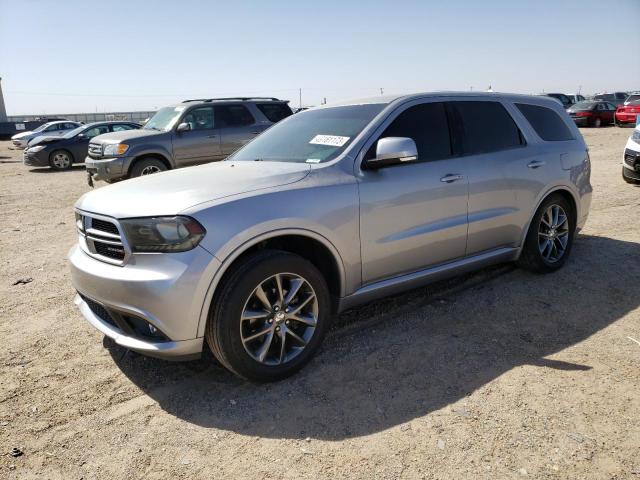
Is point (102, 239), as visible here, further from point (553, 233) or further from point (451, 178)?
point (553, 233)

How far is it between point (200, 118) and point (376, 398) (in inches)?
337

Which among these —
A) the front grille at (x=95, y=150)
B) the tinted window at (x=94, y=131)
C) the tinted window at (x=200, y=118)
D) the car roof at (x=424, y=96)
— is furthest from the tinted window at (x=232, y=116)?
the tinted window at (x=94, y=131)

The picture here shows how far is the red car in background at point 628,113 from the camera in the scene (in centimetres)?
2483

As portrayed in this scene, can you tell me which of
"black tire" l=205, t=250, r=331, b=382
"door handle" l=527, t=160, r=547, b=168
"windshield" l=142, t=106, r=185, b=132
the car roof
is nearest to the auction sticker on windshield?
the car roof

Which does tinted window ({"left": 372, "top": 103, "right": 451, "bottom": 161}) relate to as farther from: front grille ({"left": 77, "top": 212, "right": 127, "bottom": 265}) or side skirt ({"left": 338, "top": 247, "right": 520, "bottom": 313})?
front grille ({"left": 77, "top": 212, "right": 127, "bottom": 265})

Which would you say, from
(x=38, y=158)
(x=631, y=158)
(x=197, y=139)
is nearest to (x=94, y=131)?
(x=38, y=158)

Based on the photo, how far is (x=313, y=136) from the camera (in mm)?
3900

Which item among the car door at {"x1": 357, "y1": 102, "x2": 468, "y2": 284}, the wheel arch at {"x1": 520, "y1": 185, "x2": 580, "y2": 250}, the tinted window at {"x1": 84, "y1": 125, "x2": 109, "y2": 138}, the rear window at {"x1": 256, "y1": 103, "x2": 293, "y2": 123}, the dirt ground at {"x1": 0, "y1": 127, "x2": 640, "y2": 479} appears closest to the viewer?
the dirt ground at {"x1": 0, "y1": 127, "x2": 640, "y2": 479}

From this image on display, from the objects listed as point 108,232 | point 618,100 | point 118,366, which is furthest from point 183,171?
point 618,100

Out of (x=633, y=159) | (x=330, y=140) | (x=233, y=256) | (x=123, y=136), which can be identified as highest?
(x=123, y=136)

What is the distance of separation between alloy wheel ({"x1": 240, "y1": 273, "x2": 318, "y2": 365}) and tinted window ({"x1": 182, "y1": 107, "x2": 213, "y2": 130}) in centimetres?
787

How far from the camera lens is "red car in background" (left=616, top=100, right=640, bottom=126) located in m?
24.8

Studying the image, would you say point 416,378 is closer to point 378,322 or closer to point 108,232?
point 378,322

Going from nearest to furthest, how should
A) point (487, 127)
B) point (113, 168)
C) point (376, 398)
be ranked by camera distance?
1. point (376, 398)
2. point (487, 127)
3. point (113, 168)
